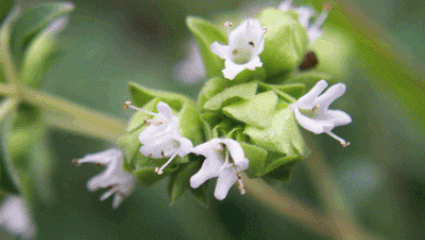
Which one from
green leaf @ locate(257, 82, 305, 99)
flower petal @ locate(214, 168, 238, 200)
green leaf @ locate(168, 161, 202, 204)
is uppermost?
green leaf @ locate(257, 82, 305, 99)

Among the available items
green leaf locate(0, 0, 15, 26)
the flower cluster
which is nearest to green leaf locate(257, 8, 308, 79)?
the flower cluster

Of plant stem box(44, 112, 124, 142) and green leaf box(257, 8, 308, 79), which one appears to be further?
plant stem box(44, 112, 124, 142)

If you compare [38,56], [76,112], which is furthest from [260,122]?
[38,56]

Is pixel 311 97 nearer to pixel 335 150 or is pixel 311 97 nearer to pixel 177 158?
pixel 177 158

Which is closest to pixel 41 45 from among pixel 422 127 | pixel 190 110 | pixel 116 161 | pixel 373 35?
pixel 116 161

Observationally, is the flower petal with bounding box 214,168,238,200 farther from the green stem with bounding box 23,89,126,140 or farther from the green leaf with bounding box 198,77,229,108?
the green stem with bounding box 23,89,126,140

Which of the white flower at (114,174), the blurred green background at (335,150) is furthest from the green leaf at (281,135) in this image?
the blurred green background at (335,150)

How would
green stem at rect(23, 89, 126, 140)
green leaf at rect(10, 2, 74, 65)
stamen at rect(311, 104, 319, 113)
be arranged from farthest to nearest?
A: green stem at rect(23, 89, 126, 140)
green leaf at rect(10, 2, 74, 65)
stamen at rect(311, 104, 319, 113)
